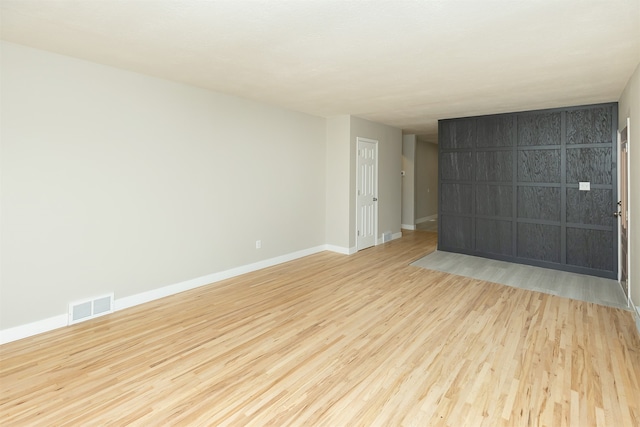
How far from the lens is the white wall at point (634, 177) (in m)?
3.22

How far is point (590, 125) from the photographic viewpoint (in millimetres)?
4883

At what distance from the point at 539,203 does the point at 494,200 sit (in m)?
0.66

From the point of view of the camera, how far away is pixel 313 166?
6078mm

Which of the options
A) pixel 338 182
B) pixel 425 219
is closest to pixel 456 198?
pixel 338 182

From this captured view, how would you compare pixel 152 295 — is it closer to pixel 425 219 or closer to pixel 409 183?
pixel 409 183

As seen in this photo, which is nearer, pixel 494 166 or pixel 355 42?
pixel 355 42

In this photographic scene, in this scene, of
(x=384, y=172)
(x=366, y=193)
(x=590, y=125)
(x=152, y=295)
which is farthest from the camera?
(x=384, y=172)

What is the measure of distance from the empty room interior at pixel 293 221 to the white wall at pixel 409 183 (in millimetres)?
3168

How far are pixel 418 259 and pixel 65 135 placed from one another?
5082 millimetres

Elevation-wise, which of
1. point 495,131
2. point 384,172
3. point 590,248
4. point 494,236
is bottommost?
point 590,248

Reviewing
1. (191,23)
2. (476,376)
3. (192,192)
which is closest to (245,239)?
(192,192)

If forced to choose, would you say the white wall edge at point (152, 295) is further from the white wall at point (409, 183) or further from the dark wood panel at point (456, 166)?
the white wall at point (409, 183)

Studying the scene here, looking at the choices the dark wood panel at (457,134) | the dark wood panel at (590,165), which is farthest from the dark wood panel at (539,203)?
the dark wood panel at (457,134)

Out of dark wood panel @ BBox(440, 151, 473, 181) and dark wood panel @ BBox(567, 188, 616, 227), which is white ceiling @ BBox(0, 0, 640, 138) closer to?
dark wood panel @ BBox(567, 188, 616, 227)
